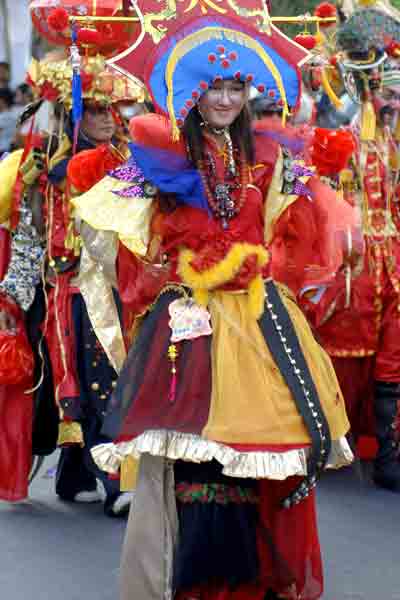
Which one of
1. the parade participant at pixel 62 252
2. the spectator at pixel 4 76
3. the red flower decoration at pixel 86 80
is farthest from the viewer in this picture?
the spectator at pixel 4 76

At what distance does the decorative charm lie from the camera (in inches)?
168

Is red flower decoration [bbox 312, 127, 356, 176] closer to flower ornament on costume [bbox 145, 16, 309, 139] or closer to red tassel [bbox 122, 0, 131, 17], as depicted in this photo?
flower ornament on costume [bbox 145, 16, 309, 139]

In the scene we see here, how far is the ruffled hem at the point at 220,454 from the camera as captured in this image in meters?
4.10

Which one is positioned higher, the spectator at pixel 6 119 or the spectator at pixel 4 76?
the spectator at pixel 4 76

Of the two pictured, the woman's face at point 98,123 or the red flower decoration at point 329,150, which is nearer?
the red flower decoration at point 329,150

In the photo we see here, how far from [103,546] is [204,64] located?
2.54 m

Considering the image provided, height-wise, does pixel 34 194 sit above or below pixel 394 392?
above

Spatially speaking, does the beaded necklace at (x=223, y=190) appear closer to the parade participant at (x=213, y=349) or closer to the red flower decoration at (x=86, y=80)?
the parade participant at (x=213, y=349)

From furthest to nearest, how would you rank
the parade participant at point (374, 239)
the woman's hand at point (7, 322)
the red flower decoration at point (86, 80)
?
the parade participant at point (374, 239) → the woman's hand at point (7, 322) → the red flower decoration at point (86, 80)

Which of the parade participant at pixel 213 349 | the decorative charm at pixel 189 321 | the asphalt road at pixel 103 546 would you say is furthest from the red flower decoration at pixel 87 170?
the asphalt road at pixel 103 546

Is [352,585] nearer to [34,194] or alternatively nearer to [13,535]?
[13,535]

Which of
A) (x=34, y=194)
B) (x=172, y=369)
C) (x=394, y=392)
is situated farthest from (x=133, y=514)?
(x=394, y=392)

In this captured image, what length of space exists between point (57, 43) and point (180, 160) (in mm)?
1994

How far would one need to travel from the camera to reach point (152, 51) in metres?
4.25
